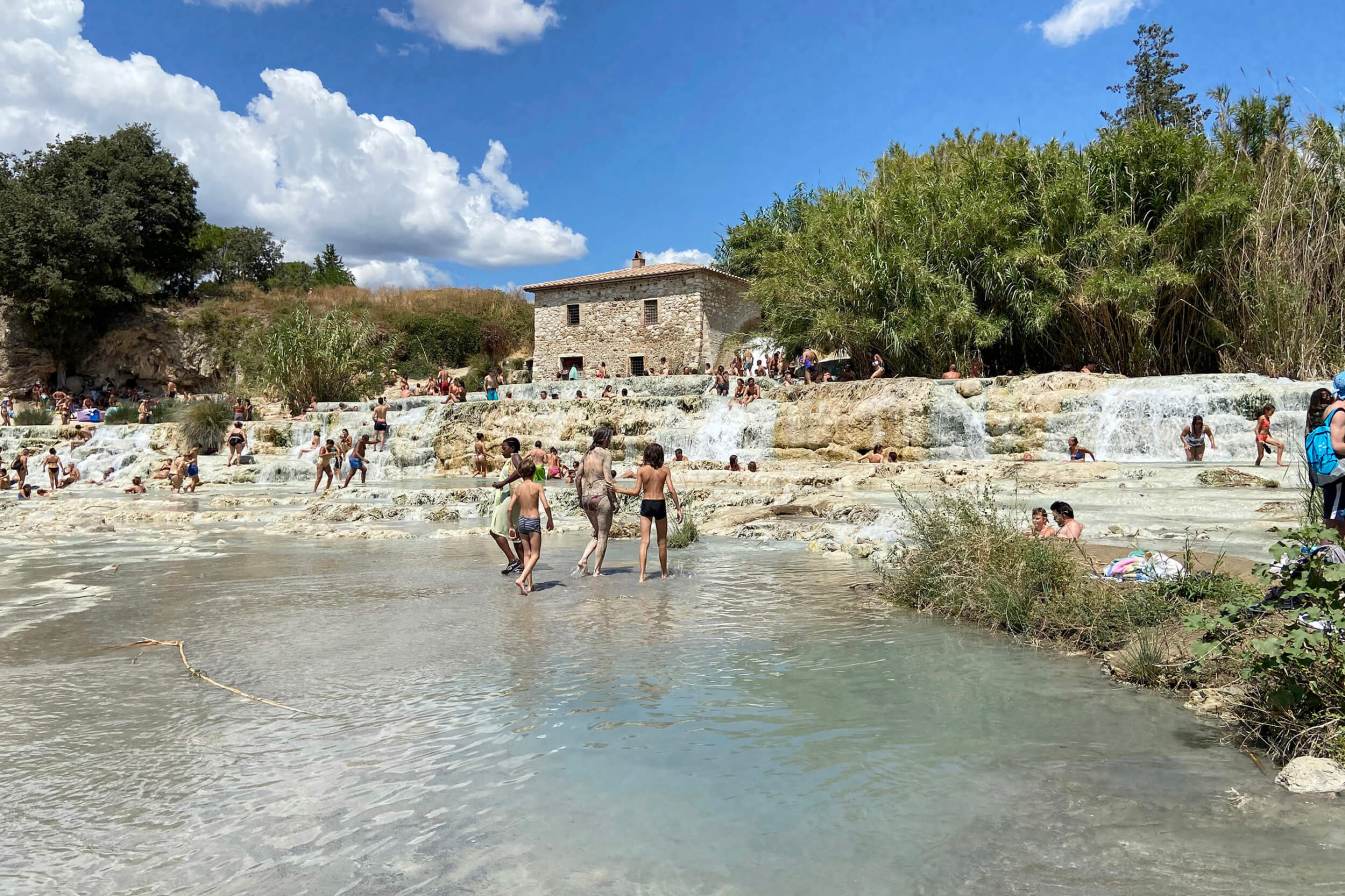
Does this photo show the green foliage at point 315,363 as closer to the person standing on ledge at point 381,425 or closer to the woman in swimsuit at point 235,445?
the woman in swimsuit at point 235,445

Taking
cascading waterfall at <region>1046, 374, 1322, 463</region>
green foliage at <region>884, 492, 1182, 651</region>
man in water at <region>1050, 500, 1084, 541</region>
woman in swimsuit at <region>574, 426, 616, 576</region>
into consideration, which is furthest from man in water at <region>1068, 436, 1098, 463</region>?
woman in swimsuit at <region>574, 426, 616, 576</region>

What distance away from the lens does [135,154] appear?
38844 millimetres

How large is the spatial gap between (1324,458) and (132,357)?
42.3 m

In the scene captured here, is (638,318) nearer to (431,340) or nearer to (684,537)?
(431,340)

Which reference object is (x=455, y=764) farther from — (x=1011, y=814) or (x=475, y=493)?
(x=475, y=493)

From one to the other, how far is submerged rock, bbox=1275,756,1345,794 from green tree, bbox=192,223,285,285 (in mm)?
53541

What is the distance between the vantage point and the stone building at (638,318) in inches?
1403

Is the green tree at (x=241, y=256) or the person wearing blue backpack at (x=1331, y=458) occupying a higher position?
the green tree at (x=241, y=256)

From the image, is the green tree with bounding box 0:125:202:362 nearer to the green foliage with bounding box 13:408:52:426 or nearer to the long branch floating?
the green foliage with bounding box 13:408:52:426

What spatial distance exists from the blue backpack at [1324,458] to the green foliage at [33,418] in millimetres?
33664

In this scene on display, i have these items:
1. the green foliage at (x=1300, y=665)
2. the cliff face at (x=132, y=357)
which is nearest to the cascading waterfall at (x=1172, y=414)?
the green foliage at (x=1300, y=665)

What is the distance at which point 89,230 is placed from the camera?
114ft

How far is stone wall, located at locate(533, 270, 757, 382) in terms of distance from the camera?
35594mm

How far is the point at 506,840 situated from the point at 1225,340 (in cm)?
2254
